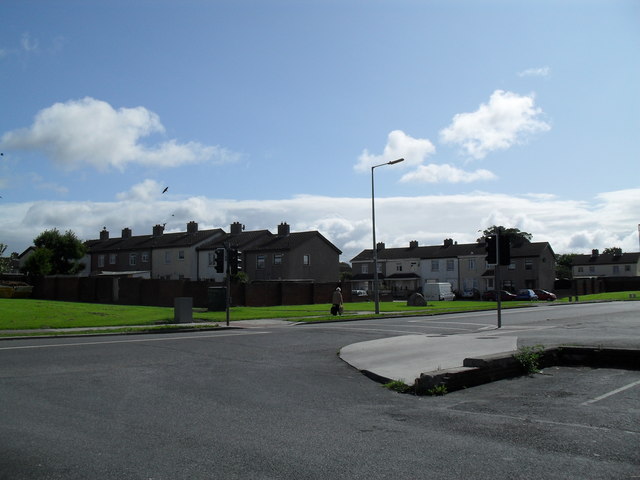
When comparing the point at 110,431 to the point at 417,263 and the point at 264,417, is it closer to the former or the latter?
the point at 264,417

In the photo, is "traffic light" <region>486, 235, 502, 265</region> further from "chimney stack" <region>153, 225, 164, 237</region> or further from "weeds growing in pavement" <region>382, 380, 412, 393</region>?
"chimney stack" <region>153, 225, 164, 237</region>

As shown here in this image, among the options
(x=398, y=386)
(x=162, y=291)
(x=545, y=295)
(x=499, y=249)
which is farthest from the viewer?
(x=545, y=295)

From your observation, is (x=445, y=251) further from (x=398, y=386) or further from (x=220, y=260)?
(x=398, y=386)

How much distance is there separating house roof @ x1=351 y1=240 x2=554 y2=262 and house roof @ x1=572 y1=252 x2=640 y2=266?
98.3 feet

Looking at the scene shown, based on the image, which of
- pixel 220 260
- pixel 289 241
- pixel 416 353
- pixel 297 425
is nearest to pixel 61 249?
pixel 289 241

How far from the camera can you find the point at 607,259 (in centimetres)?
11344

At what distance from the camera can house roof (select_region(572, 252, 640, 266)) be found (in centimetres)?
10906

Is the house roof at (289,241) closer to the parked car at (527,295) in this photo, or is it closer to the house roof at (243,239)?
the house roof at (243,239)

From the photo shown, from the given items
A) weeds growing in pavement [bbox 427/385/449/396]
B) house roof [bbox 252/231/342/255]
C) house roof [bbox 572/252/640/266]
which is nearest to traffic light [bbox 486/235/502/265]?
weeds growing in pavement [bbox 427/385/449/396]

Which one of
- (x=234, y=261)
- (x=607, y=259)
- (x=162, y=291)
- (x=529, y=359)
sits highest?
(x=607, y=259)

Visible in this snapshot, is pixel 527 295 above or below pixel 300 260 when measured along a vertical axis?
below

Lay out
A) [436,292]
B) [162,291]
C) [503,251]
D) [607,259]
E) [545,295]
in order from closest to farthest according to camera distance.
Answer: [503,251] → [162,291] → [436,292] → [545,295] → [607,259]

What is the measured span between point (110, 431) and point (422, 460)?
3627 mm

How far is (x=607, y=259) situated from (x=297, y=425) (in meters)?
120
